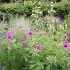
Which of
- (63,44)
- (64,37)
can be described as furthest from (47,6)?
(63,44)

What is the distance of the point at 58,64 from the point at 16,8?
7276 millimetres

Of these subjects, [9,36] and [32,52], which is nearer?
[32,52]

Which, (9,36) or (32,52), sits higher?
(9,36)

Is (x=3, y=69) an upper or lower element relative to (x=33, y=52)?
lower

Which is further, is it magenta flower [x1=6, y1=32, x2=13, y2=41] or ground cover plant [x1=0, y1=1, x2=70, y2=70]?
magenta flower [x1=6, y1=32, x2=13, y2=41]

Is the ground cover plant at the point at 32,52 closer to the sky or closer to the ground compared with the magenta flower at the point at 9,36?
closer to the ground

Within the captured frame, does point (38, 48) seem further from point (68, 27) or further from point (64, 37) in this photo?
point (68, 27)

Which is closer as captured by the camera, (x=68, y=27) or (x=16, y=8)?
(x=68, y=27)

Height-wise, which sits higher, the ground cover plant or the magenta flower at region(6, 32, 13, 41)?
the magenta flower at region(6, 32, 13, 41)

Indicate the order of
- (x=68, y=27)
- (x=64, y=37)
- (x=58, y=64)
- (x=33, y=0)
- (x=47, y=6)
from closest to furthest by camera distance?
(x=58, y=64), (x=64, y=37), (x=68, y=27), (x=47, y=6), (x=33, y=0)

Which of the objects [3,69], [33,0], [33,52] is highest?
[33,0]

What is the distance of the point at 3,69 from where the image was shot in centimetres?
460

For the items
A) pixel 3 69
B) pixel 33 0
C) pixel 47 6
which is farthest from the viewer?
pixel 33 0

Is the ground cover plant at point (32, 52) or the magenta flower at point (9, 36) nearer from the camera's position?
the ground cover plant at point (32, 52)
